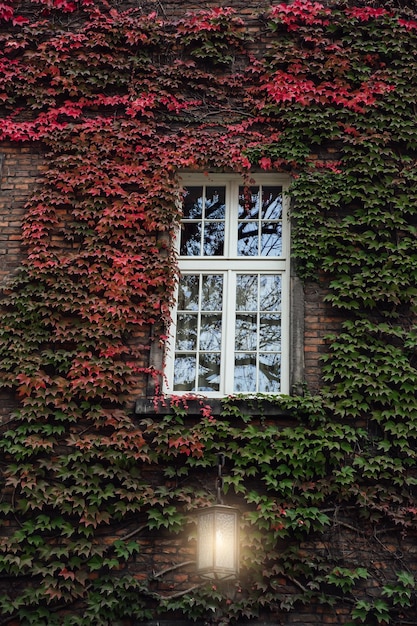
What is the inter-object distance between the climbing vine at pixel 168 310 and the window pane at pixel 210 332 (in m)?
0.42

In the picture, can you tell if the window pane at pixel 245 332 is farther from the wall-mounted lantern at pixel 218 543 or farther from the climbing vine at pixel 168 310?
the wall-mounted lantern at pixel 218 543

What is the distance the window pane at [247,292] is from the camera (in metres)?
8.49

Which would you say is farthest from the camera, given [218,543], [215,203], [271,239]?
[215,203]

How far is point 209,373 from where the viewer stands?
27.1 ft

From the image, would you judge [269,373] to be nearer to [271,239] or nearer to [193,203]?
[271,239]

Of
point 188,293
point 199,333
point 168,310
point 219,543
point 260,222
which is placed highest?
point 260,222

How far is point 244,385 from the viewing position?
323 inches

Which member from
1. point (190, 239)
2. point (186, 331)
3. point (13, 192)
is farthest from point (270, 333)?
point (13, 192)

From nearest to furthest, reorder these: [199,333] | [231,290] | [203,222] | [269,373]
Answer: [269,373], [199,333], [231,290], [203,222]

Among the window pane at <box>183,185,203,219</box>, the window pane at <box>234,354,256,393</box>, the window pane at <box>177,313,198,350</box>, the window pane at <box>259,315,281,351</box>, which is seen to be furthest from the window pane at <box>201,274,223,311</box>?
the window pane at <box>183,185,203,219</box>

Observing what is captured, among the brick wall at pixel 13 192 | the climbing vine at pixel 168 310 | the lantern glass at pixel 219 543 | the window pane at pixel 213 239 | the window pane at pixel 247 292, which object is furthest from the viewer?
the window pane at pixel 213 239

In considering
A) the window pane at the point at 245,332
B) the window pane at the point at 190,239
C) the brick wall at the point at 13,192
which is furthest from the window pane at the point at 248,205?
the brick wall at the point at 13,192

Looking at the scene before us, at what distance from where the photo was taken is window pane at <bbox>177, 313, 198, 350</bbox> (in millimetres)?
8383

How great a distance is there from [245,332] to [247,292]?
1.37 feet
